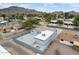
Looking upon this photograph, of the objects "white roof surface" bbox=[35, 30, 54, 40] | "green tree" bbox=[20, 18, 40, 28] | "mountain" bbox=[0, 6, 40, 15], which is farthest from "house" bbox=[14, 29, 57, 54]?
"mountain" bbox=[0, 6, 40, 15]

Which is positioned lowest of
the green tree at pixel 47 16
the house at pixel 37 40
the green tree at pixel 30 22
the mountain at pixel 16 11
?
the house at pixel 37 40

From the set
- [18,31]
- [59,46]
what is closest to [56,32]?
[59,46]

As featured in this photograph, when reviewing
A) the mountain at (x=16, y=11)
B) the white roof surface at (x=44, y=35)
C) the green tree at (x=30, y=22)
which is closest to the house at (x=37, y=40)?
the white roof surface at (x=44, y=35)

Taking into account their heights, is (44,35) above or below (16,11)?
below

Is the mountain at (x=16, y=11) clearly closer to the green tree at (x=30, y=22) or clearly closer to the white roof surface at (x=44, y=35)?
the green tree at (x=30, y=22)

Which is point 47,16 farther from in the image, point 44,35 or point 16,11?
point 16,11

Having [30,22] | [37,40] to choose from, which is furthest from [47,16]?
[37,40]

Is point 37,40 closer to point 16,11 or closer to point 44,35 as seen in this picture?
point 44,35

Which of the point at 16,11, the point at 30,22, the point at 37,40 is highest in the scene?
the point at 16,11

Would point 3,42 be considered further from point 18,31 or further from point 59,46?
point 59,46

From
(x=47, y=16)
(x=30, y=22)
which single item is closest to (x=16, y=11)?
(x=30, y=22)

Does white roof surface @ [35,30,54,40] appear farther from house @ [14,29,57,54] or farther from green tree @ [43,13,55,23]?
green tree @ [43,13,55,23]

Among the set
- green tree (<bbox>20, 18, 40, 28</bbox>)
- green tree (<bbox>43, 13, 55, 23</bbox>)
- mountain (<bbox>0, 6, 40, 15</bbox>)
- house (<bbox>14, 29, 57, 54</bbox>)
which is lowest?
house (<bbox>14, 29, 57, 54</bbox>)
